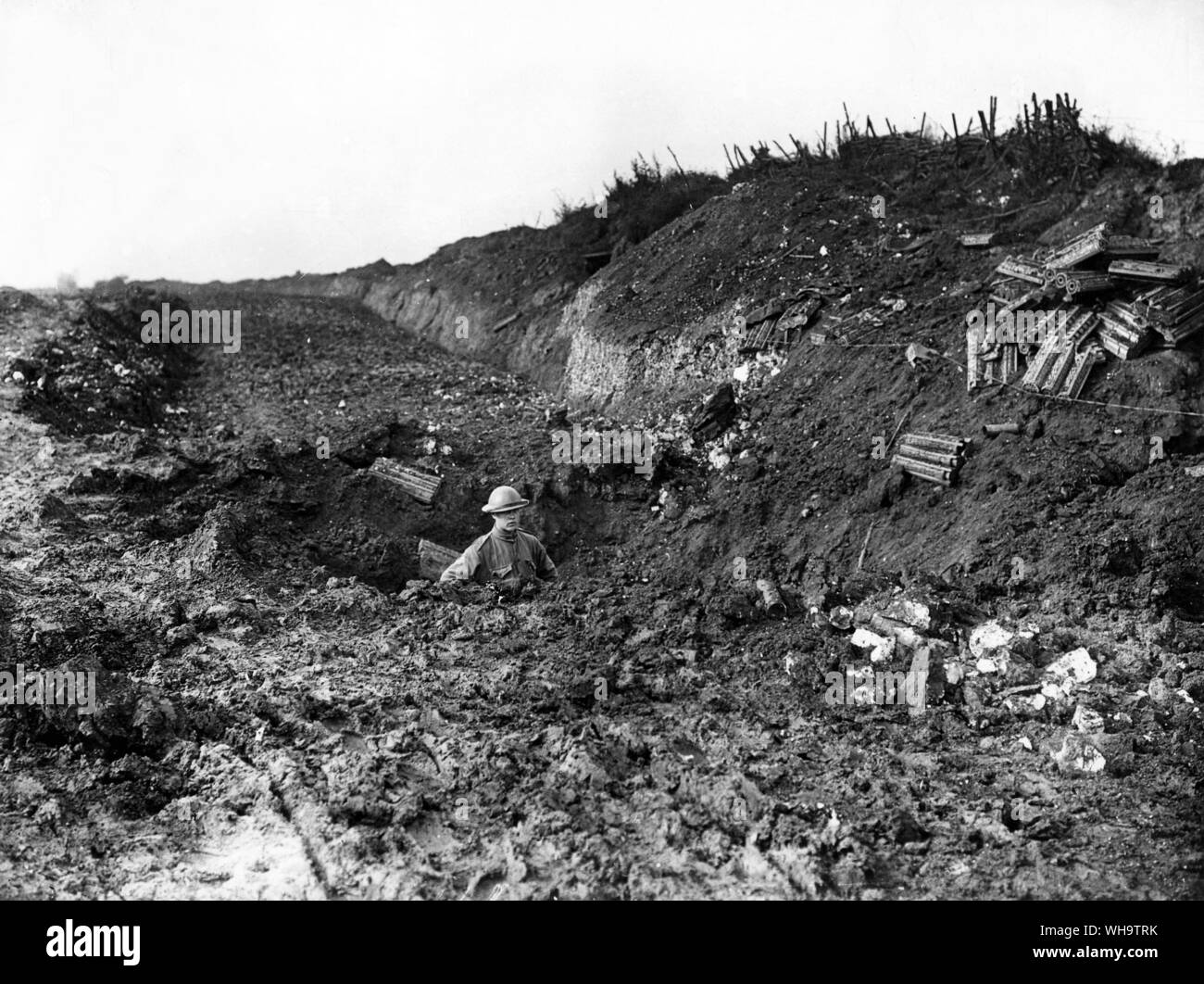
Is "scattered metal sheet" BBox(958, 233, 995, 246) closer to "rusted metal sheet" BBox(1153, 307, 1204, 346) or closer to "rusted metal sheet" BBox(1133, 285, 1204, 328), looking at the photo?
"rusted metal sheet" BBox(1133, 285, 1204, 328)

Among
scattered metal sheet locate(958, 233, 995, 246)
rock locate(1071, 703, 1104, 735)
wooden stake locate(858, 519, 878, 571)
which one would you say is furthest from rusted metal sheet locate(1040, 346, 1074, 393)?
rock locate(1071, 703, 1104, 735)

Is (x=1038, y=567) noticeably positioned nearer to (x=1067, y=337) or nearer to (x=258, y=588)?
(x=1067, y=337)

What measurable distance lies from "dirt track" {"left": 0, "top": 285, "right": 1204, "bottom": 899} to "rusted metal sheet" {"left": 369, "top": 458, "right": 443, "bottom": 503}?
29 cm

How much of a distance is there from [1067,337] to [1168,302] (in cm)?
79

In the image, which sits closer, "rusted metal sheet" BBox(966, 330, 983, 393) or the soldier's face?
the soldier's face

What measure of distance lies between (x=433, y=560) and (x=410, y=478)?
139cm

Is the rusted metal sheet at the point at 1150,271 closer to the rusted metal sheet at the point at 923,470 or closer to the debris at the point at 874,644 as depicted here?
the rusted metal sheet at the point at 923,470

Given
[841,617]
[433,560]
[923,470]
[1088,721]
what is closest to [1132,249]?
[923,470]

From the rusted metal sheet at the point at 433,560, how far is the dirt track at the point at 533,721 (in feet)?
0.39

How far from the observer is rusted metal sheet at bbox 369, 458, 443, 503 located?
33.4 ft

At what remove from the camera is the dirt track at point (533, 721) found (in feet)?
15.6

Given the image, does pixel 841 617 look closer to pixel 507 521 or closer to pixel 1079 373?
pixel 507 521

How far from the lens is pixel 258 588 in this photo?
304 inches

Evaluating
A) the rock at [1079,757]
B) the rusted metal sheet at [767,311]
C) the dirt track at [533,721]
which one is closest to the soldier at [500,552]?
the dirt track at [533,721]
